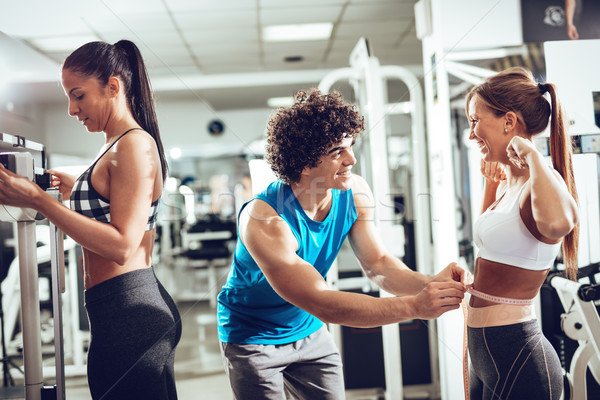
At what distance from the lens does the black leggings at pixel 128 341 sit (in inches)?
44.8

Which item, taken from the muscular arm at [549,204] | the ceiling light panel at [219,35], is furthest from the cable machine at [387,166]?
the ceiling light panel at [219,35]

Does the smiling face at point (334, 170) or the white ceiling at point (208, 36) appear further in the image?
the white ceiling at point (208, 36)

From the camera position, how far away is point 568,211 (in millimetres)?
1158

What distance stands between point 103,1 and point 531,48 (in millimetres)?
3055

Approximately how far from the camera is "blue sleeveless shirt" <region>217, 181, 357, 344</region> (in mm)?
1231

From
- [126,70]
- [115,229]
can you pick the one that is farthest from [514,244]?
[126,70]

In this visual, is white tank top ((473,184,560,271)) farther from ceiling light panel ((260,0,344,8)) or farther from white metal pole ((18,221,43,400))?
ceiling light panel ((260,0,344,8))

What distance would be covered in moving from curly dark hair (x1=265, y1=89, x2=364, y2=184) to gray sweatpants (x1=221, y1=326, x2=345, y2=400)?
0.47 meters

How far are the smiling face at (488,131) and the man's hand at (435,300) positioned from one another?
487 millimetres

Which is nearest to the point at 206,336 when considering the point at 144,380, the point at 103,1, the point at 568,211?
the point at 103,1

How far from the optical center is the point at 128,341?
3.78 ft

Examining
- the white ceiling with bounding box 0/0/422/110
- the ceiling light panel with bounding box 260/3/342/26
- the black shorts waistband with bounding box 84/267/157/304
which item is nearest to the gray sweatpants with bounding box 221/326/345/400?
the black shorts waistband with bounding box 84/267/157/304

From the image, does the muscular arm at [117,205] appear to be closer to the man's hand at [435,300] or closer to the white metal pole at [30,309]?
the white metal pole at [30,309]

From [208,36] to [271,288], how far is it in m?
3.83
